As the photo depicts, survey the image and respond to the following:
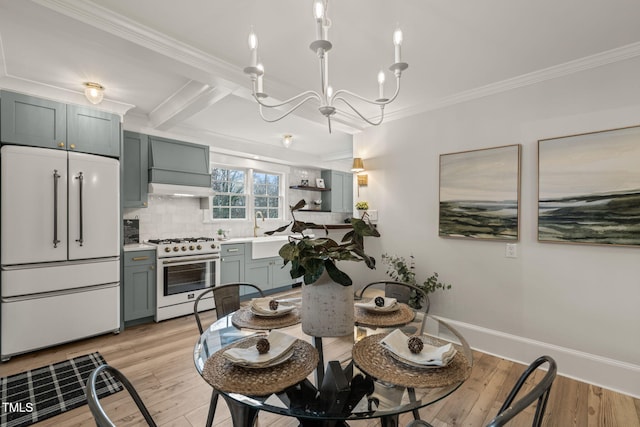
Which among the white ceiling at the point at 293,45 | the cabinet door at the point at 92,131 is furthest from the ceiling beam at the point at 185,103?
the cabinet door at the point at 92,131

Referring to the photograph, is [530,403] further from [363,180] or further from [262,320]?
[363,180]

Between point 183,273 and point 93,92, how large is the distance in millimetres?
2161

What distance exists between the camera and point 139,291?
341cm

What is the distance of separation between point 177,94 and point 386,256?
9.41ft

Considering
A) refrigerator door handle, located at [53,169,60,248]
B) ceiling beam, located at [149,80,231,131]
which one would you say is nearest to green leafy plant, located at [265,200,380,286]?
ceiling beam, located at [149,80,231,131]

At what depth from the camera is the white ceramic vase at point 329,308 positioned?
1250mm

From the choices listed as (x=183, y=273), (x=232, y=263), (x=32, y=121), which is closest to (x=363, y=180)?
(x=232, y=263)

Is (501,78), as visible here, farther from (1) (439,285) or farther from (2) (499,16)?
(1) (439,285)

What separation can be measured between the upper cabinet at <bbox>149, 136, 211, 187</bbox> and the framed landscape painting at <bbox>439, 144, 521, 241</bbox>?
3161 millimetres

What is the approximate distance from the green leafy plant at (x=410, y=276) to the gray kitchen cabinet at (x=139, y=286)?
9.00 ft

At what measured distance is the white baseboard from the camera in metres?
2.16

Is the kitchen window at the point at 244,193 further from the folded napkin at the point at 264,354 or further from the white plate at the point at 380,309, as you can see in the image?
the folded napkin at the point at 264,354

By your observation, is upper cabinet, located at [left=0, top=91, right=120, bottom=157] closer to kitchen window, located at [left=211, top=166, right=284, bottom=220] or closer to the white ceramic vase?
kitchen window, located at [left=211, top=166, right=284, bottom=220]

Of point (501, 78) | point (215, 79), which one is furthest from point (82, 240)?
point (501, 78)
